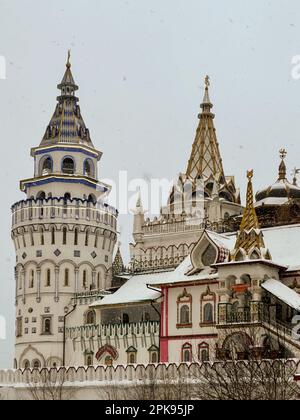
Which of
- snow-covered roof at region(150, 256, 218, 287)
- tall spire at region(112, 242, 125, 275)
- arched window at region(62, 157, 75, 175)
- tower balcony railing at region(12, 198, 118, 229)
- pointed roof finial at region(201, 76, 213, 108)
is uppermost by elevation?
pointed roof finial at region(201, 76, 213, 108)

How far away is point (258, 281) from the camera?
46469 millimetres

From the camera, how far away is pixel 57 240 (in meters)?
63.2

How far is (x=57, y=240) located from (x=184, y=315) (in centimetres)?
1436

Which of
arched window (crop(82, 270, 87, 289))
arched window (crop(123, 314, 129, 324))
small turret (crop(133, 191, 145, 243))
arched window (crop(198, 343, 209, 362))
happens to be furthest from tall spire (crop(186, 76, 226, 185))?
arched window (crop(198, 343, 209, 362))

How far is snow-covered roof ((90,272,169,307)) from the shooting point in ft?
186

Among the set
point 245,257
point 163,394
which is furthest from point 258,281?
point 163,394

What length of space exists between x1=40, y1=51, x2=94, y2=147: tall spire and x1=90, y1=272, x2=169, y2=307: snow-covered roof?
1069cm

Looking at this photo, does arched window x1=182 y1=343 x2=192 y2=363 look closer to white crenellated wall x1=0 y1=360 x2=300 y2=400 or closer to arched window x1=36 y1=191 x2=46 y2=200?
white crenellated wall x1=0 y1=360 x2=300 y2=400

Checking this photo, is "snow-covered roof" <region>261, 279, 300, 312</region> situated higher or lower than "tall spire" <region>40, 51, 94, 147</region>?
lower

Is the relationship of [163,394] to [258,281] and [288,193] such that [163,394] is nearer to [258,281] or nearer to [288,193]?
[258,281]

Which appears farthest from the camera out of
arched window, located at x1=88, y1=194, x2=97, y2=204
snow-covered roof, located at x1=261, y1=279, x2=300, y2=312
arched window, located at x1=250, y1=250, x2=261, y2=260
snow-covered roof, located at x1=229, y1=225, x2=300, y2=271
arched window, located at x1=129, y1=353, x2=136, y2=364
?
arched window, located at x1=88, y1=194, x2=97, y2=204

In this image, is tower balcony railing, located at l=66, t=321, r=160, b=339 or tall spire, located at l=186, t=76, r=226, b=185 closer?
tower balcony railing, located at l=66, t=321, r=160, b=339

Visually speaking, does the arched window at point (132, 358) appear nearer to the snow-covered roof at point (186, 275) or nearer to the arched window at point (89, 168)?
the snow-covered roof at point (186, 275)

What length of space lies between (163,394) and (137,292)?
16.8 m
